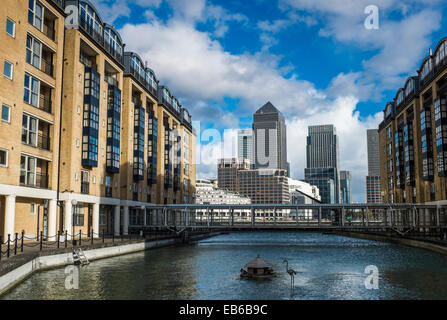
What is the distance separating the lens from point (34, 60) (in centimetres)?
4203

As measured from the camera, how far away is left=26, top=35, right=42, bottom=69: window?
41000mm

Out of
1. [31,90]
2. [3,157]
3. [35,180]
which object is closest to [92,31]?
[31,90]

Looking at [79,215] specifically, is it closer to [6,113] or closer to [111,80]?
[6,113]

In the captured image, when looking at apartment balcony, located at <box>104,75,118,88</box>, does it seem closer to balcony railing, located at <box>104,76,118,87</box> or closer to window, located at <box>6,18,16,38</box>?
balcony railing, located at <box>104,76,118,87</box>

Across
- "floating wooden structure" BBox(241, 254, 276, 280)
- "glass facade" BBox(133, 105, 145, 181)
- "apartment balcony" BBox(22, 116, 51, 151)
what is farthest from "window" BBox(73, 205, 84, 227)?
"floating wooden structure" BBox(241, 254, 276, 280)

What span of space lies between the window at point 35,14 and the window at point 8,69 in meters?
6.23

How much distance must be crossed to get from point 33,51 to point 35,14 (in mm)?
3595

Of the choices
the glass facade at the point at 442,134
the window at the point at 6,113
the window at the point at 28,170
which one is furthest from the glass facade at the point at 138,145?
the glass facade at the point at 442,134

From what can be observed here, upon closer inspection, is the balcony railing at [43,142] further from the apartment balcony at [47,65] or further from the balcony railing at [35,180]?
the apartment balcony at [47,65]

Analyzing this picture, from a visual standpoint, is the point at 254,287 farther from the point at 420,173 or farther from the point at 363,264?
the point at 420,173

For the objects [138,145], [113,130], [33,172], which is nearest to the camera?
[33,172]

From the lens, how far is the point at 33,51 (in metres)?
41.7

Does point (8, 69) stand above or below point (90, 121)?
above

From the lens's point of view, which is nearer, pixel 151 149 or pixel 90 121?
pixel 90 121
